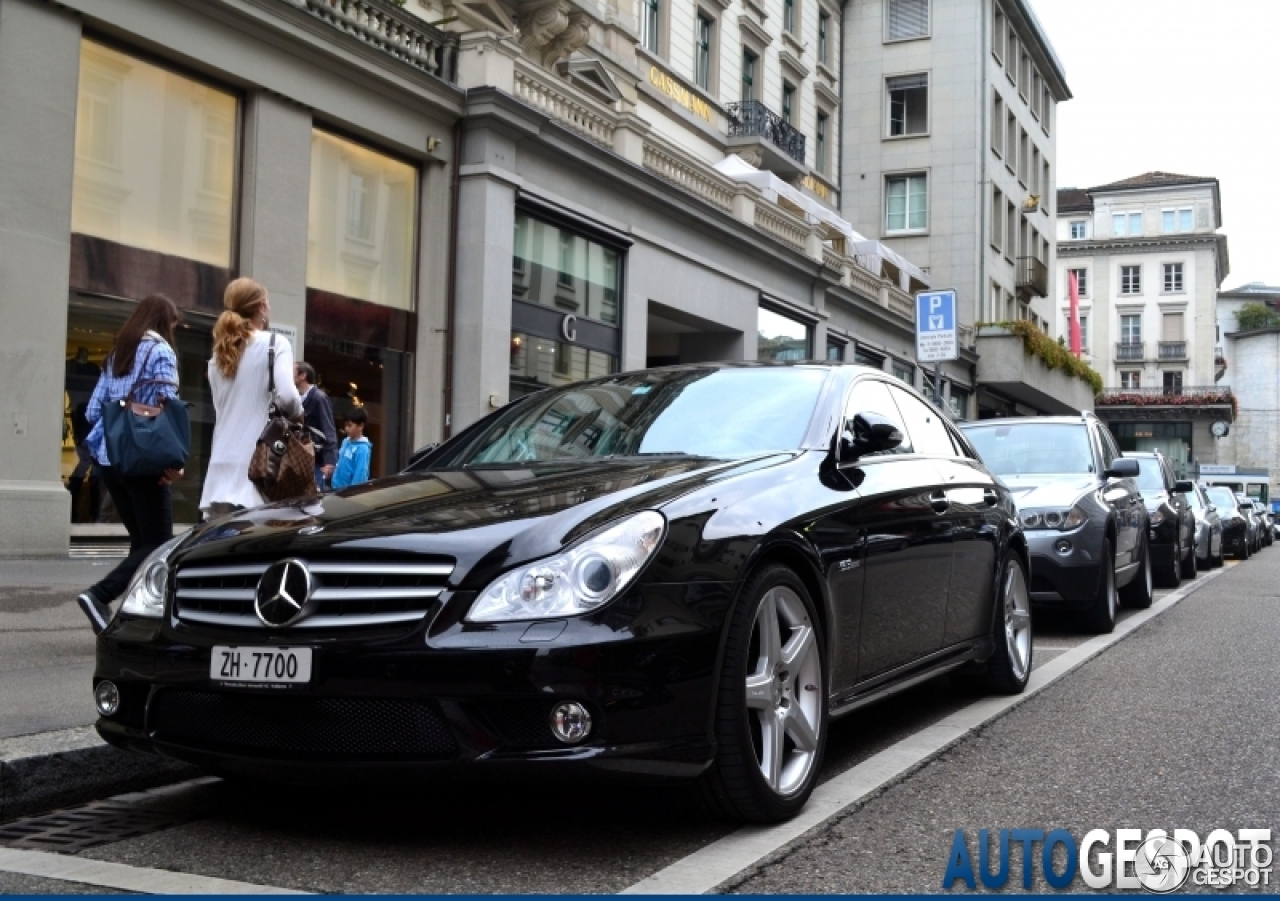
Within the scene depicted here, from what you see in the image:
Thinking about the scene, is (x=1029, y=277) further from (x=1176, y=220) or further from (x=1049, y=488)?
(x=1176, y=220)

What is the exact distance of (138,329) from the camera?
669 centimetres

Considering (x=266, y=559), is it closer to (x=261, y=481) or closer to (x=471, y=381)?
(x=261, y=481)

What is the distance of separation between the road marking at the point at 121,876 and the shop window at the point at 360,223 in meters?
12.7

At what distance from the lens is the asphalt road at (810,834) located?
3.57 metres

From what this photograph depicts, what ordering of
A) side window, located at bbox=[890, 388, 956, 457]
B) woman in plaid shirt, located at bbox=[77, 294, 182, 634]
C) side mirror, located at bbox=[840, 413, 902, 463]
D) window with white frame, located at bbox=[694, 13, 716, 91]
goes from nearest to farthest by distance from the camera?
side mirror, located at bbox=[840, 413, 902, 463] → side window, located at bbox=[890, 388, 956, 457] → woman in plaid shirt, located at bbox=[77, 294, 182, 634] → window with white frame, located at bbox=[694, 13, 716, 91]

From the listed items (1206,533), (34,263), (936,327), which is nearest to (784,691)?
(34,263)

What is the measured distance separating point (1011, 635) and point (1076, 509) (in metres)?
3.08

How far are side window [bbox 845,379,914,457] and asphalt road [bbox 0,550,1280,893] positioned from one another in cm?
122

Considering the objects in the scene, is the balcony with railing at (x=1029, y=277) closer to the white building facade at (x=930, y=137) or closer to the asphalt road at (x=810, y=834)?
the white building facade at (x=930, y=137)

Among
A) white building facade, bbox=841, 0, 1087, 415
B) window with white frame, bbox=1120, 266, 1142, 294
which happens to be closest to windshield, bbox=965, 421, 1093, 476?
white building facade, bbox=841, 0, 1087, 415

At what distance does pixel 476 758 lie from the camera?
3.47 meters

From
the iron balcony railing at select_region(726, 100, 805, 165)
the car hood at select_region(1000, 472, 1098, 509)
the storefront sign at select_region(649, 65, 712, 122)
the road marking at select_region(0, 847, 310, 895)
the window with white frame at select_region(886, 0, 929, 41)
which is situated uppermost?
the window with white frame at select_region(886, 0, 929, 41)

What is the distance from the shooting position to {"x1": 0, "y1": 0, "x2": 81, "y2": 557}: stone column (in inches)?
475

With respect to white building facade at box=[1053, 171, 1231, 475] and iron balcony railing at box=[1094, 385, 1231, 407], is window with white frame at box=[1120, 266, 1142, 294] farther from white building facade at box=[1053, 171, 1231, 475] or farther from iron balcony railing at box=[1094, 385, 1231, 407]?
iron balcony railing at box=[1094, 385, 1231, 407]
